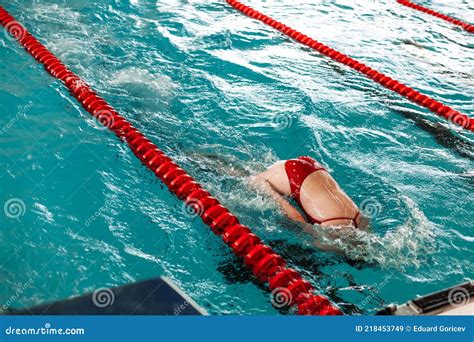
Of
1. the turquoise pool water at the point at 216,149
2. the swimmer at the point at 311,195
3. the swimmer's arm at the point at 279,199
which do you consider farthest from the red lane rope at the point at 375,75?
the swimmer's arm at the point at 279,199

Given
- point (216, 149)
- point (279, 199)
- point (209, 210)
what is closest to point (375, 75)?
point (216, 149)

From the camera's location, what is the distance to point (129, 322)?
168 centimetres

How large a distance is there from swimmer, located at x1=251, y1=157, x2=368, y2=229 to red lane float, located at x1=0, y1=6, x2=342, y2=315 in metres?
0.36

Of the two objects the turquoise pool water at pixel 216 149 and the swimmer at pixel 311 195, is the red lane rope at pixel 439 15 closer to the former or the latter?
the turquoise pool water at pixel 216 149

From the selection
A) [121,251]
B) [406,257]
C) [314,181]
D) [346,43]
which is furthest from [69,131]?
[346,43]

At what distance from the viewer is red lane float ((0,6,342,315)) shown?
295 cm

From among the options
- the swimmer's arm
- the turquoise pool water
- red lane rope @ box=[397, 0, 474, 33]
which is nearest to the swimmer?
the swimmer's arm

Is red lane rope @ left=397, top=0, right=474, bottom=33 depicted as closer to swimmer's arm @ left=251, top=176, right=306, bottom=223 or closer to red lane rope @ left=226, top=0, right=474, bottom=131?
red lane rope @ left=226, top=0, right=474, bottom=131

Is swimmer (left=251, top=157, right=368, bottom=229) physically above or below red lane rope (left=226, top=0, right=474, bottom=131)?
above

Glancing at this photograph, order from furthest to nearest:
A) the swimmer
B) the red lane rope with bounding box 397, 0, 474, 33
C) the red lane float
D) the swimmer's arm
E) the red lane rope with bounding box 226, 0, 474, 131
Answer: the red lane rope with bounding box 397, 0, 474, 33, the red lane rope with bounding box 226, 0, 474, 131, the swimmer's arm, the swimmer, the red lane float

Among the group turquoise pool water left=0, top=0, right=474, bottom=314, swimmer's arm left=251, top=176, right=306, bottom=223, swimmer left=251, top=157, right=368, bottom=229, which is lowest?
turquoise pool water left=0, top=0, right=474, bottom=314

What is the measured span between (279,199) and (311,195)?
257mm

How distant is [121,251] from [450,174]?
3076mm

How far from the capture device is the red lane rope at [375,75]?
226 inches
